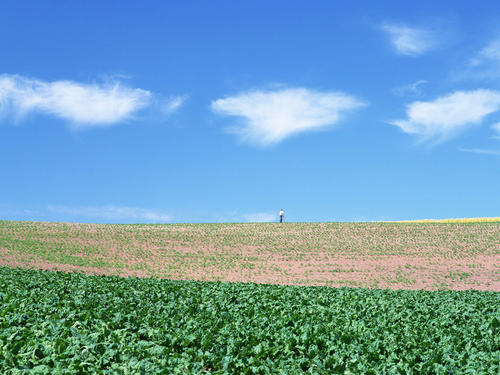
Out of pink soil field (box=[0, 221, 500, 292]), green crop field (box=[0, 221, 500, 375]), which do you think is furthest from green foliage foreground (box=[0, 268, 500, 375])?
pink soil field (box=[0, 221, 500, 292])

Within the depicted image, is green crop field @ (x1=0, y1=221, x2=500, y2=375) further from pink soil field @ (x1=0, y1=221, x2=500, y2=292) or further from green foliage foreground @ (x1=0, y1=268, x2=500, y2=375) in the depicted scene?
pink soil field @ (x1=0, y1=221, x2=500, y2=292)

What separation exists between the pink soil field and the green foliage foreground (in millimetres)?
17834

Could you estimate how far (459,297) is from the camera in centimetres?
1975

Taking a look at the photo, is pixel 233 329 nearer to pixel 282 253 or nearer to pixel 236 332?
pixel 236 332

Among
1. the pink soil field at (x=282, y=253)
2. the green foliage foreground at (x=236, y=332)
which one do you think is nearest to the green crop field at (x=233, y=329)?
the green foliage foreground at (x=236, y=332)

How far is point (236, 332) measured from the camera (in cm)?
1128

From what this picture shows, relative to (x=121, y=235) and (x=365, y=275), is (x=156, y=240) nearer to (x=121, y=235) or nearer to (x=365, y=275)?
(x=121, y=235)

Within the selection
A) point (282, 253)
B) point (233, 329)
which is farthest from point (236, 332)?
point (282, 253)

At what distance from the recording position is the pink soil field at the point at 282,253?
36.2 m

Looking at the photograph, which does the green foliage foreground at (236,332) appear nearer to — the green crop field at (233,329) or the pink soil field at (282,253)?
the green crop field at (233,329)

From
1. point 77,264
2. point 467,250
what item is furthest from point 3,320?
point 467,250

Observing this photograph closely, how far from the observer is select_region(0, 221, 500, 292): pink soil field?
36162 millimetres

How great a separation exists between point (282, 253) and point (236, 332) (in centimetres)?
3469

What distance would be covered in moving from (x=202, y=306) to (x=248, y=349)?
5011 millimetres
